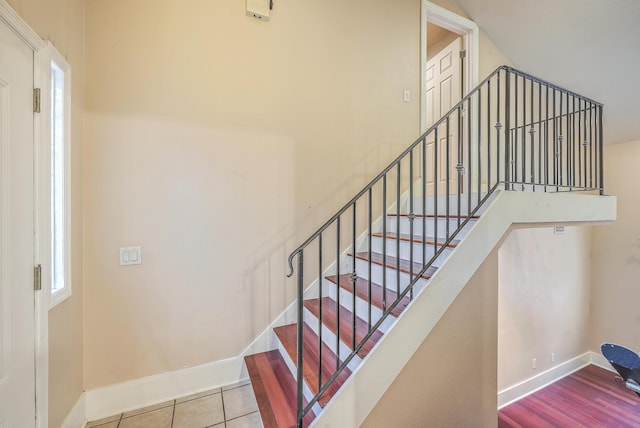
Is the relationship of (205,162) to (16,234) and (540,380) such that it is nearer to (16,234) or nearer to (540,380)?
(16,234)

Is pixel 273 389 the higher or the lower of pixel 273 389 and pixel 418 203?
the lower

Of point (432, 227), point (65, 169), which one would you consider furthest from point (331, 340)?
point (65, 169)

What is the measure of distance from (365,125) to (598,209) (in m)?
2.17

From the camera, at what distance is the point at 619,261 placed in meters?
4.08

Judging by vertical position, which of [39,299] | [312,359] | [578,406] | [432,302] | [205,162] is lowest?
[578,406]

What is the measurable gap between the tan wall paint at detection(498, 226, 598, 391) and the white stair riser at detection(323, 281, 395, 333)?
2418 millimetres

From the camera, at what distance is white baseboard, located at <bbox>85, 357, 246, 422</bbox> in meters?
1.77

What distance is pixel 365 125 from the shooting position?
8.75 ft

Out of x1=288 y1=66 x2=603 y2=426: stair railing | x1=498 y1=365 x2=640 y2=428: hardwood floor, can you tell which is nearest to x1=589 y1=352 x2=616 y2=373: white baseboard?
x1=498 y1=365 x2=640 y2=428: hardwood floor

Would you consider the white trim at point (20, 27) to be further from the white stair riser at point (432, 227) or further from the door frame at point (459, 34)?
the door frame at point (459, 34)

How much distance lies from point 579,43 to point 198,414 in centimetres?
476

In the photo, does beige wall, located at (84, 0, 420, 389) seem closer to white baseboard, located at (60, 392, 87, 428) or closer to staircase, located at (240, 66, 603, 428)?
white baseboard, located at (60, 392, 87, 428)

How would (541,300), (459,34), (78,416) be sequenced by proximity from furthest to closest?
(541,300)
(459,34)
(78,416)

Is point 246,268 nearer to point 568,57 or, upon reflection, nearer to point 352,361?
point 352,361
